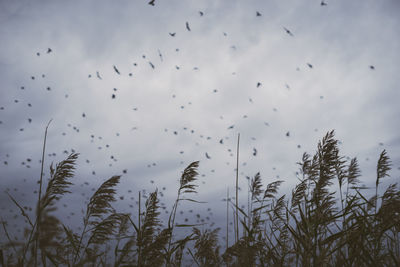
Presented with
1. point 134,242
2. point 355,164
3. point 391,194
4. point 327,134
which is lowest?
point 134,242

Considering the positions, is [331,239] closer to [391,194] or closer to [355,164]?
[391,194]

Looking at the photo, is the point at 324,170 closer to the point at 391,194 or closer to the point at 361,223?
the point at 361,223

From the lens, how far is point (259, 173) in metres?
5.01

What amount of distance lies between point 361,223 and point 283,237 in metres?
1.37

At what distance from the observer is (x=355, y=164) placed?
19.0 ft

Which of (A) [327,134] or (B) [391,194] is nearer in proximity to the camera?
(A) [327,134]

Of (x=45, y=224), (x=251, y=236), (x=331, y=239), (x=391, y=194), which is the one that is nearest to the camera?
(x=45, y=224)

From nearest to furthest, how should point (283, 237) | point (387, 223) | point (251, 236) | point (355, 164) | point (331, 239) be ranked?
point (331, 239)
point (387, 223)
point (251, 236)
point (283, 237)
point (355, 164)

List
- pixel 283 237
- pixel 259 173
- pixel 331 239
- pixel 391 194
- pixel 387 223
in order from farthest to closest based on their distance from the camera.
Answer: pixel 259 173, pixel 283 237, pixel 391 194, pixel 387 223, pixel 331 239

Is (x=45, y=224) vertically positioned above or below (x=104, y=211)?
below

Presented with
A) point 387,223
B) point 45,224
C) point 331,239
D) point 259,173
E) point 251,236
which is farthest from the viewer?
point 259,173

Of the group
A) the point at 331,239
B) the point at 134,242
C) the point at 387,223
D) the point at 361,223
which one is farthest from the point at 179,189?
the point at 387,223

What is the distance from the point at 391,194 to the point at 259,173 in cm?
224

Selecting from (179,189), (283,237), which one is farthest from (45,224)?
(283,237)
